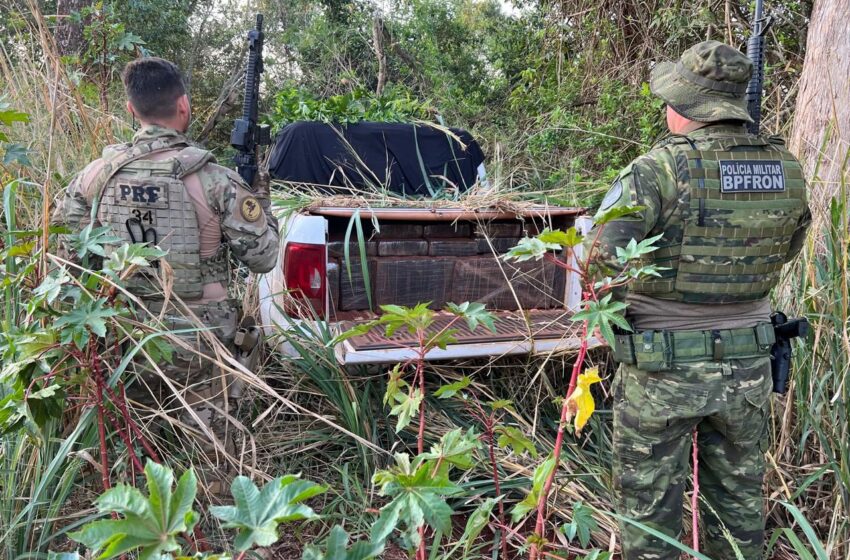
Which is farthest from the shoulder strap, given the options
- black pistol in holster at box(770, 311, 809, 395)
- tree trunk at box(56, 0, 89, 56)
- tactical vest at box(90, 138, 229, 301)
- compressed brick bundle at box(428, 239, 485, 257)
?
tree trunk at box(56, 0, 89, 56)

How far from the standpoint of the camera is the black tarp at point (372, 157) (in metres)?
4.18

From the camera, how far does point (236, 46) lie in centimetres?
1395

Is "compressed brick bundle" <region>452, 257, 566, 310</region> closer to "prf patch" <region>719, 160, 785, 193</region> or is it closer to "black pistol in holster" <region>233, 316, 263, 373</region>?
"black pistol in holster" <region>233, 316, 263, 373</region>

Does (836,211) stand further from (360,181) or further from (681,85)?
(360,181)

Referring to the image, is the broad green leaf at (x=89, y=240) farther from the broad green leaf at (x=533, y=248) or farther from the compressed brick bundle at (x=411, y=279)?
the compressed brick bundle at (x=411, y=279)

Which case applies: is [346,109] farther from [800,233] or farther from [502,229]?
[800,233]

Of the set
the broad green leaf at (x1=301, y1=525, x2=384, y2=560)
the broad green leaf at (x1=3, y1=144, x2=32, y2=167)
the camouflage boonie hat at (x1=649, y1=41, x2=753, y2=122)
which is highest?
the camouflage boonie hat at (x1=649, y1=41, x2=753, y2=122)

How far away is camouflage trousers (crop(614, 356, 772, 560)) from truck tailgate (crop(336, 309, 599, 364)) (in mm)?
516

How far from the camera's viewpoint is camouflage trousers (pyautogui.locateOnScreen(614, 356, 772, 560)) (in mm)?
2137

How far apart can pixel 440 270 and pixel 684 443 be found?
143 cm

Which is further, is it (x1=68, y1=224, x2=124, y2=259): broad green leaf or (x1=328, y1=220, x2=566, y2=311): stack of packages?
A: (x1=328, y1=220, x2=566, y2=311): stack of packages

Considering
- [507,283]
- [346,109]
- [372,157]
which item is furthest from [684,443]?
[346,109]

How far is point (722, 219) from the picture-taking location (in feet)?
6.86

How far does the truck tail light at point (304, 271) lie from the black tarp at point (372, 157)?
3.84ft
